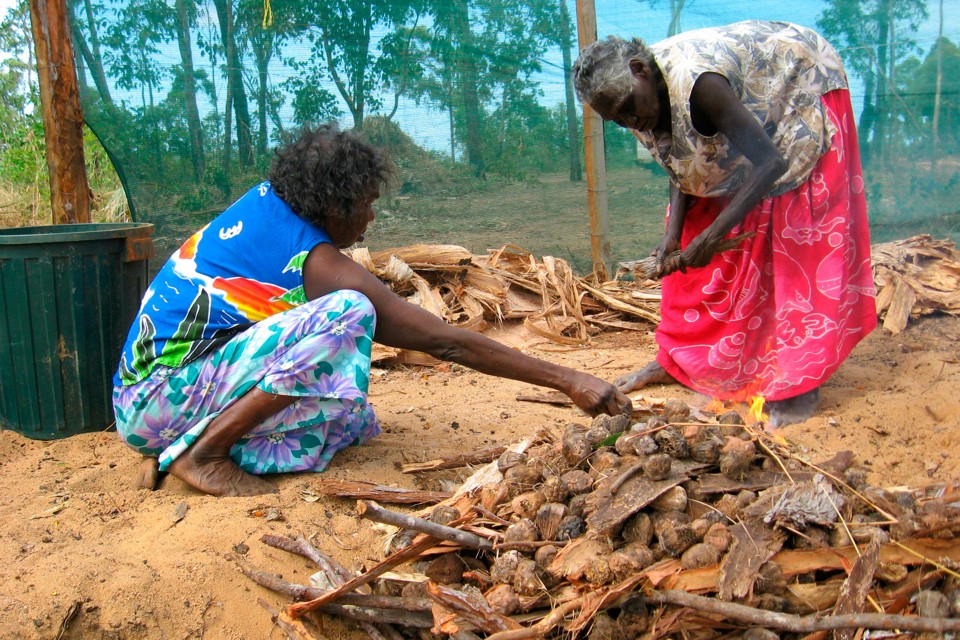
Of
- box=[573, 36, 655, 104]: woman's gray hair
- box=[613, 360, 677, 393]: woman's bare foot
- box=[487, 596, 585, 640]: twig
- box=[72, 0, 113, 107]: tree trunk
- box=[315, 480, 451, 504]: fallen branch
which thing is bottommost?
box=[487, 596, 585, 640]: twig

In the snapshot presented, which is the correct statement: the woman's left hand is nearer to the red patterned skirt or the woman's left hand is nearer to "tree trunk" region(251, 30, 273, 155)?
the red patterned skirt

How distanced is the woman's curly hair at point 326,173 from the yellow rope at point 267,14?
328 cm

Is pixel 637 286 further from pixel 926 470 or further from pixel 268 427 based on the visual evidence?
pixel 268 427

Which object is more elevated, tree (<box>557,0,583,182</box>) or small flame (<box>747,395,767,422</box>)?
tree (<box>557,0,583,182</box>)

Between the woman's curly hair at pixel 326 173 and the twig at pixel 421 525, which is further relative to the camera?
the woman's curly hair at pixel 326 173

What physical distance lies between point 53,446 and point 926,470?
374 cm

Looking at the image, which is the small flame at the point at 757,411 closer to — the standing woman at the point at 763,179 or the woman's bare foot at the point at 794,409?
the woman's bare foot at the point at 794,409

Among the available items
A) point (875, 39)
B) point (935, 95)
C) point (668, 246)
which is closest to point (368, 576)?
point (668, 246)

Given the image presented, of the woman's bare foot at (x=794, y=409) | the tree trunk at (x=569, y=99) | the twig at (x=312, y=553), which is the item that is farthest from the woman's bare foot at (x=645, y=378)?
the tree trunk at (x=569, y=99)

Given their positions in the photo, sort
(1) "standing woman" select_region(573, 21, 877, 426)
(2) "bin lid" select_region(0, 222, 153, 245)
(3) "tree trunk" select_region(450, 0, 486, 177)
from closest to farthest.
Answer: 1. (1) "standing woman" select_region(573, 21, 877, 426)
2. (2) "bin lid" select_region(0, 222, 153, 245)
3. (3) "tree trunk" select_region(450, 0, 486, 177)

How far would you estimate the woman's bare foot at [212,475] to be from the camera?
297cm

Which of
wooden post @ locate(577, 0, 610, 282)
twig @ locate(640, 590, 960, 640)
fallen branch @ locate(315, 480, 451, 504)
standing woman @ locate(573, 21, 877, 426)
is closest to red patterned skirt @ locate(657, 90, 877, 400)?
standing woman @ locate(573, 21, 877, 426)

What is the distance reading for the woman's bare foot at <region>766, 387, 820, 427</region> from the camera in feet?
12.2

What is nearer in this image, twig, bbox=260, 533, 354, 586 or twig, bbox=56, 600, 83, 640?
twig, bbox=56, 600, 83, 640
